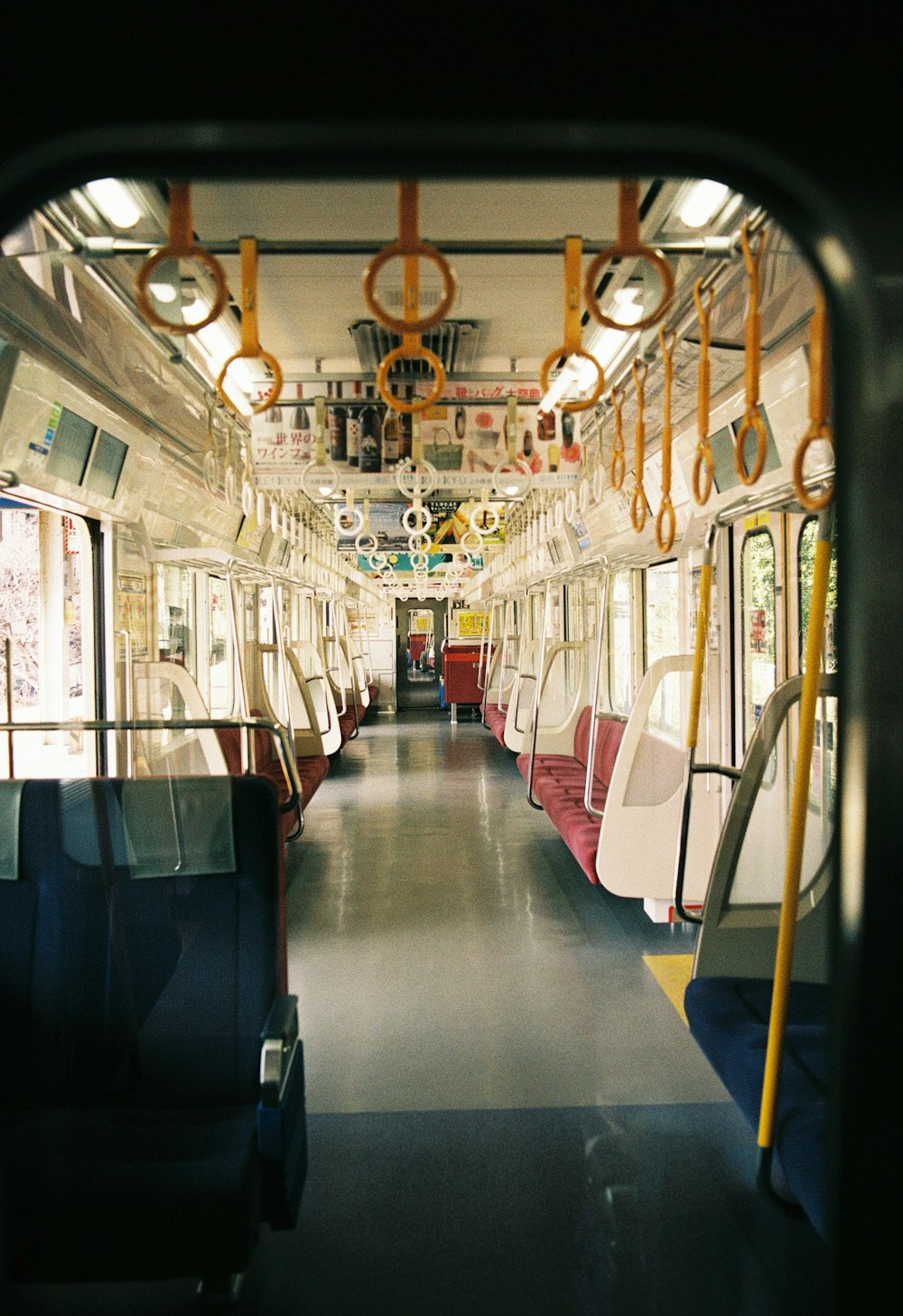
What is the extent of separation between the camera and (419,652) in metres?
30.1

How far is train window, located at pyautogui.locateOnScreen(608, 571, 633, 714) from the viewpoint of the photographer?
7.74m

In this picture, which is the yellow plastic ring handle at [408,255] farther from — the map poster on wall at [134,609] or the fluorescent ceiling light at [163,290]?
the map poster on wall at [134,609]

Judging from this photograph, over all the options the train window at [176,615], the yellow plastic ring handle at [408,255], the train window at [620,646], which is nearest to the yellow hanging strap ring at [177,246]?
the yellow plastic ring handle at [408,255]

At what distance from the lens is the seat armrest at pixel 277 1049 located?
206 cm

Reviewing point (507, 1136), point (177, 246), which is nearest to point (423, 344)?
point (177, 246)

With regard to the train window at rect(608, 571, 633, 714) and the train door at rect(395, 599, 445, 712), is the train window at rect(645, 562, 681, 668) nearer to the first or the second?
the train window at rect(608, 571, 633, 714)

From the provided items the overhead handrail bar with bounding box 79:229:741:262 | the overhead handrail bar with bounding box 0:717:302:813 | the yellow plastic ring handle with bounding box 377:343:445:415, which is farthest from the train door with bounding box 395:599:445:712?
the yellow plastic ring handle with bounding box 377:343:445:415

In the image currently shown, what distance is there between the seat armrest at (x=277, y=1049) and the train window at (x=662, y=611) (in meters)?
4.36

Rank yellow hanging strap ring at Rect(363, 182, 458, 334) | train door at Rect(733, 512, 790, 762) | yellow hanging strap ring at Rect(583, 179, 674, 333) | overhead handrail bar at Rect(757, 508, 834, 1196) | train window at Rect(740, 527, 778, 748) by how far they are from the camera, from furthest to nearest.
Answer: train window at Rect(740, 527, 778, 748) → train door at Rect(733, 512, 790, 762) → overhead handrail bar at Rect(757, 508, 834, 1196) → yellow hanging strap ring at Rect(583, 179, 674, 333) → yellow hanging strap ring at Rect(363, 182, 458, 334)

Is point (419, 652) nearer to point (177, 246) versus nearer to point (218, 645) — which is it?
point (218, 645)

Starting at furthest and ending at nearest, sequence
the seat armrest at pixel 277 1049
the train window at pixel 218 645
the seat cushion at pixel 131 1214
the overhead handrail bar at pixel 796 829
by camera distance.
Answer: the train window at pixel 218 645, the seat armrest at pixel 277 1049, the seat cushion at pixel 131 1214, the overhead handrail bar at pixel 796 829

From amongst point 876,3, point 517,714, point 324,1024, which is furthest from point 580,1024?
point 517,714

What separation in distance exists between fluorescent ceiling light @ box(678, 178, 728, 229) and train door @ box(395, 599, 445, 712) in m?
17.3

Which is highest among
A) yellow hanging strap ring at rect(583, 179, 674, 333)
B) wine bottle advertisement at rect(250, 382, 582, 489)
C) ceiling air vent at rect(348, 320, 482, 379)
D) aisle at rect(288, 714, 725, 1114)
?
ceiling air vent at rect(348, 320, 482, 379)
